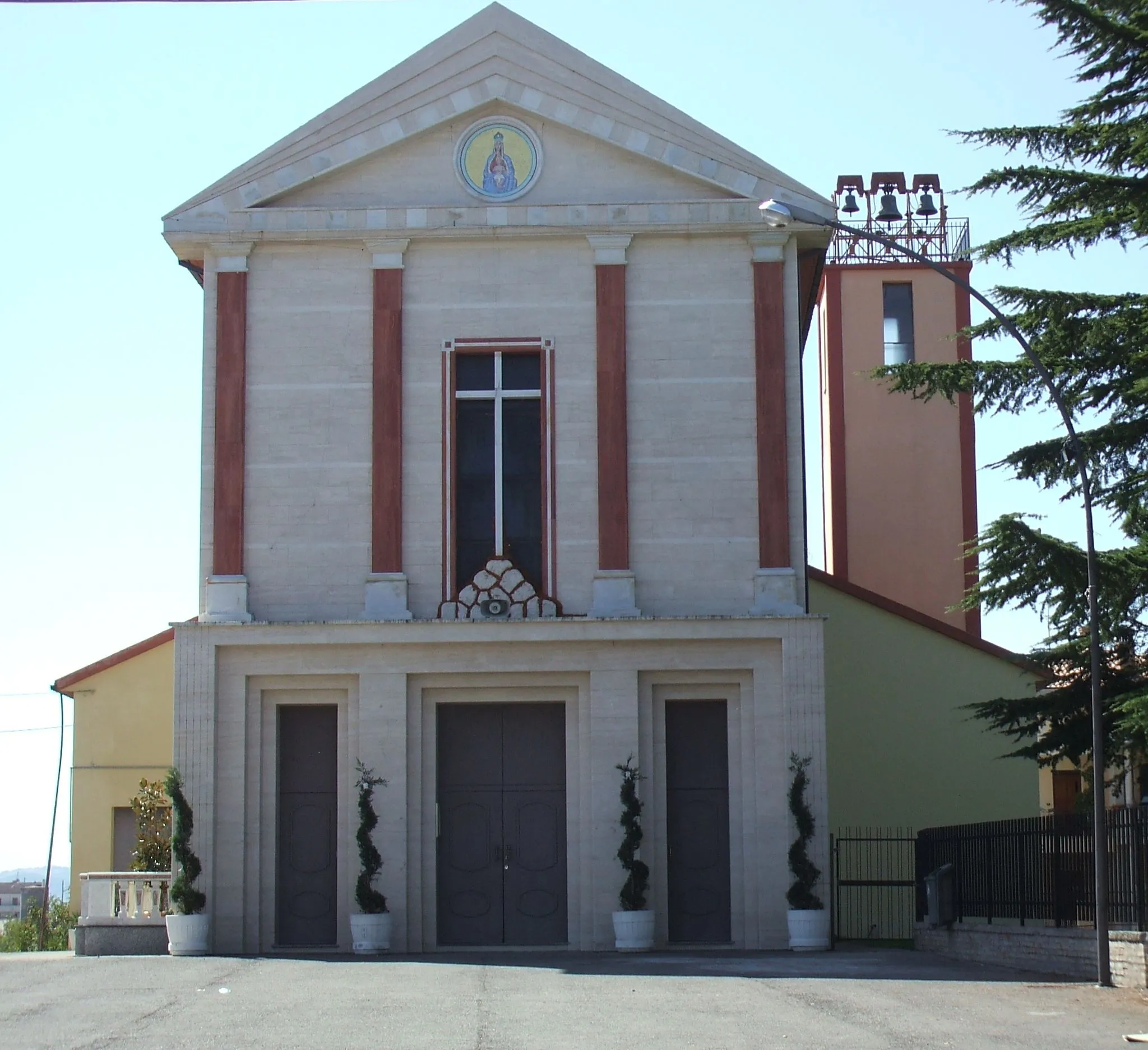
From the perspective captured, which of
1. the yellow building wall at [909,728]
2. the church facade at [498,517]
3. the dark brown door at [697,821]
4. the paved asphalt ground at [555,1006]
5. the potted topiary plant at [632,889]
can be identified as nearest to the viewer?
the paved asphalt ground at [555,1006]

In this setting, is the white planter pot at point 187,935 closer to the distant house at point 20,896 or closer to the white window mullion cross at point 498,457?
the white window mullion cross at point 498,457

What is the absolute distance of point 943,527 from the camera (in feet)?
132

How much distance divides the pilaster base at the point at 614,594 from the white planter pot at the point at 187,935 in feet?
24.0

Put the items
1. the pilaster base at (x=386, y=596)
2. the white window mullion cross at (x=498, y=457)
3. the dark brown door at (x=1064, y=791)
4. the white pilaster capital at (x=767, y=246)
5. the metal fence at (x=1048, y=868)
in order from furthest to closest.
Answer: the dark brown door at (x=1064, y=791)
the white pilaster capital at (x=767, y=246)
the white window mullion cross at (x=498, y=457)
the pilaster base at (x=386, y=596)
the metal fence at (x=1048, y=868)

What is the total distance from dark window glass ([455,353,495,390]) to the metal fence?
32.2 ft

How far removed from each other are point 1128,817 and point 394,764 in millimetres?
11389

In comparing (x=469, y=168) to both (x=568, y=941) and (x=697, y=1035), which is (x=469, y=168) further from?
(x=697, y=1035)

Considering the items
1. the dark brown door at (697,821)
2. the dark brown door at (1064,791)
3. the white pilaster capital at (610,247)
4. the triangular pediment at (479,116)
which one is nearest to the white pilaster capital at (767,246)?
the triangular pediment at (479,116)

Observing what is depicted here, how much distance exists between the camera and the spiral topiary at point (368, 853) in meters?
26.0

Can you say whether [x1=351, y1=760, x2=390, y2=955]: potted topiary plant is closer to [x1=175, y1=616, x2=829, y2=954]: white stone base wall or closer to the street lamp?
[x1=175, y1=616, x2=829, y2=954]: white stone base wall

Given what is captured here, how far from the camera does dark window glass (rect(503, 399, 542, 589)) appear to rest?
27859mm

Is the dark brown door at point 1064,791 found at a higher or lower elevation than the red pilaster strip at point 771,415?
lower

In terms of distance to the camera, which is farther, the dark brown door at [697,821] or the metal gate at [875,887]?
the metal gate at [875,887]

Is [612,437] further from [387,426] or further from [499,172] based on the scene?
[499,172]
